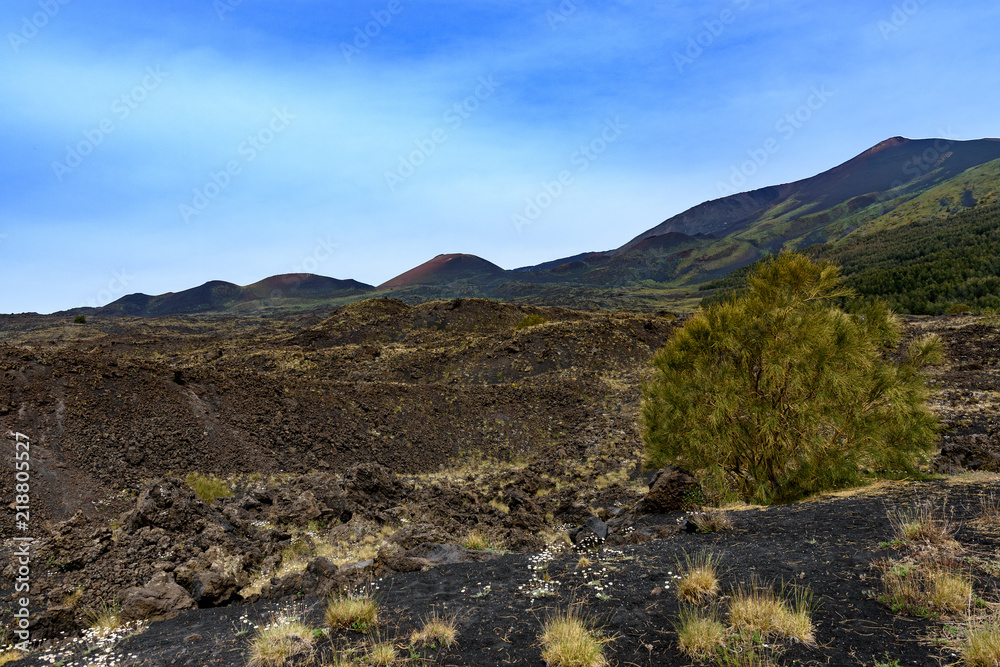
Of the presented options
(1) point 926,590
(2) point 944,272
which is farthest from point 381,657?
(2) point 944,272

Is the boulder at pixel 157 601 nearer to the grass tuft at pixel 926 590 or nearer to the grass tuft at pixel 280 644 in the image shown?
the grass tuft at pixel 280 644

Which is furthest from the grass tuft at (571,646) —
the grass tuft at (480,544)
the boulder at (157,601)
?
the boulder at (157,601)

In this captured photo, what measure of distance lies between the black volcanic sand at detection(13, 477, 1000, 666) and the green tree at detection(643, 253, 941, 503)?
1591mm

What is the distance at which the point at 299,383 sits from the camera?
20234 mm

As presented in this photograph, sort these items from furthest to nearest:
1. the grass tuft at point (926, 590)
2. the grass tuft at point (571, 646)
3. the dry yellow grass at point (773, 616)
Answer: the grass tuft at point (926, 590) → the dry yellow grass at point (773, 616) → the grass tuft at point (571, 646)

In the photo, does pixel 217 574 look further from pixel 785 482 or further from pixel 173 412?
pixel 173 412

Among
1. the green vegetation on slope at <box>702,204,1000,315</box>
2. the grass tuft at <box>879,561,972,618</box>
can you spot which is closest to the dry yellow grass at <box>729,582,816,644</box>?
the grass tuft at <box>879,561,972,618</box>

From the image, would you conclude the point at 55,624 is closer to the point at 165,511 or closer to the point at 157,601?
the point at 157,601

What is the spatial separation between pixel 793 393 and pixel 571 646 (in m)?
7.08

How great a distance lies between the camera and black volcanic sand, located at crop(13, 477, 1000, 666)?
3787 mm

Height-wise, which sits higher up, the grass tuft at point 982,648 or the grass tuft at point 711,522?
the grass tuft at point 982,648

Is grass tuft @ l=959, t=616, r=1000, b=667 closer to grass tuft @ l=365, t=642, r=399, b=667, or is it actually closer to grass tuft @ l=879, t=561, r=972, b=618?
grass tuft @ l=879, t=561, r=972, b=618

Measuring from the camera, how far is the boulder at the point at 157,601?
5.78 meters

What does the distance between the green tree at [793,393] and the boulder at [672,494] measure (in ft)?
0.89
